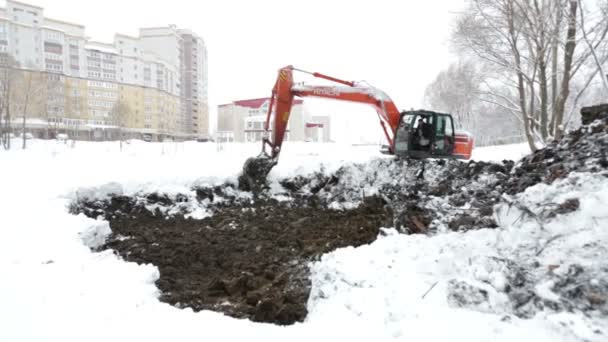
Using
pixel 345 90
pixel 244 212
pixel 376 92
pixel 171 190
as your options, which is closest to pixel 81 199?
pixel 171 190

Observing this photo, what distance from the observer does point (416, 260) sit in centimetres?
363

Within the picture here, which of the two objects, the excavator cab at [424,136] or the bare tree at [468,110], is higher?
the bare tree at [468,110]

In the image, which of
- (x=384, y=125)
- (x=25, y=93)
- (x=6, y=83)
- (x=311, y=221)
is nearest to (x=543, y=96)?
(x=384, y=125)

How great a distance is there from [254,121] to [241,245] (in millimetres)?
33201

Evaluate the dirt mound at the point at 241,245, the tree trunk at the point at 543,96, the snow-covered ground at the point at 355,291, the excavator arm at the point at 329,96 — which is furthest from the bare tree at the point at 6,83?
the tree trunk at the point at 543,96

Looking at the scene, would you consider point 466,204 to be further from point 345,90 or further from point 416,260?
point 345,90

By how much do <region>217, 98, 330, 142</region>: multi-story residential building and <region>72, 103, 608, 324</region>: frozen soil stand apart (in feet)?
92.1

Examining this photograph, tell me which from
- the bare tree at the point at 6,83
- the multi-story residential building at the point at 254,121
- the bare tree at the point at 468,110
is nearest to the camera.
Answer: the bare tree at the point at 6,83

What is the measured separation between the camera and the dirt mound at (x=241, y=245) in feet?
11.7

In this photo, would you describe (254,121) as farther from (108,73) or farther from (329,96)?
(108,73)

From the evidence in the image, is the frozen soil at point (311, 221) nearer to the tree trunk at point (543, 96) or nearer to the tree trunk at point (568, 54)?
the tree trunk at point (568, 54)

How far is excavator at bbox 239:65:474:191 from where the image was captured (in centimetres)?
876

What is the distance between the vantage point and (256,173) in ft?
31.2

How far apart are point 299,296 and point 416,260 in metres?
1.37
